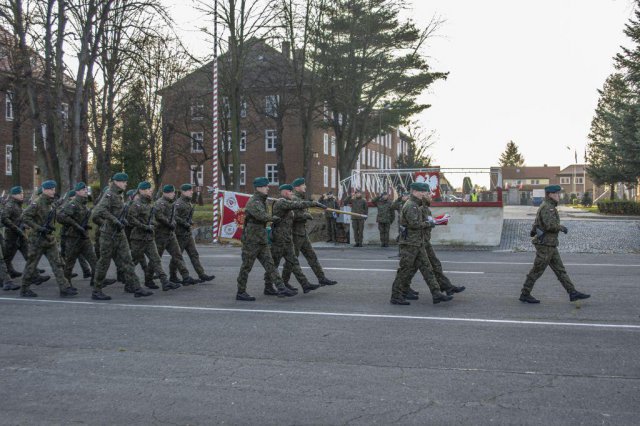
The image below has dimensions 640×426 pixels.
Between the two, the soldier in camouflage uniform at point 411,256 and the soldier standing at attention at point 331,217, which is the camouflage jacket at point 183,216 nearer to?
the soldier in camouflage uniform at point 411,256

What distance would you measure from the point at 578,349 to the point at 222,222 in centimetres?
1676

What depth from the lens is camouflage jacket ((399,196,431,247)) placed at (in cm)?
954

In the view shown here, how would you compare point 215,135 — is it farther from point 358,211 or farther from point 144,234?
point 144,234

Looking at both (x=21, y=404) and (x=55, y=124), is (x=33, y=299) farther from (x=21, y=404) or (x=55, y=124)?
(x=55, y=124)

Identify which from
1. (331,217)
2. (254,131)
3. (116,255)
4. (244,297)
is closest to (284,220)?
(244,297)

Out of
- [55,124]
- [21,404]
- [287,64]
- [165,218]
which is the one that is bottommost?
[21,404]

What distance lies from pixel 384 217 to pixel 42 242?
12.5 meters

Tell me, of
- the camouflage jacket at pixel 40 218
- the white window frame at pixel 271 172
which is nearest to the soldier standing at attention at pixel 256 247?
the camouflage jacket at pixel 40 218

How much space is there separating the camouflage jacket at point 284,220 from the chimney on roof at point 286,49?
1970 centimetres

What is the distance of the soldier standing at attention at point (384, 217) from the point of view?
21.0 metres

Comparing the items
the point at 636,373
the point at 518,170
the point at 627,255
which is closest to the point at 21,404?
the point at 636,373

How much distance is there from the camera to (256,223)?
10.4 metres

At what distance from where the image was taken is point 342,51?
3053 cm

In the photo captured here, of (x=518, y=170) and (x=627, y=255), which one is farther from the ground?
(x=518, y=170)
